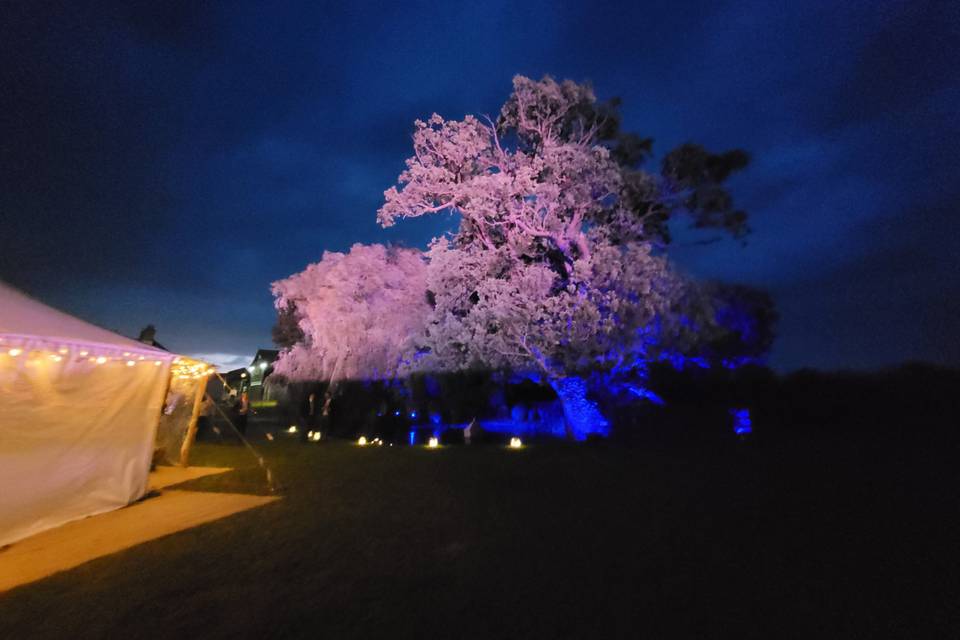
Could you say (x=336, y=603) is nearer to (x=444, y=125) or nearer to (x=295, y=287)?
(x=444, y=125)

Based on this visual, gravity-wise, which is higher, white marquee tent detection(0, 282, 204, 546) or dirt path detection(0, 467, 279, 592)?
white marquee tent detection(0, 282, 204, 546)

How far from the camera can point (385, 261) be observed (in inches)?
770

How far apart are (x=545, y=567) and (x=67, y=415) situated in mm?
6010

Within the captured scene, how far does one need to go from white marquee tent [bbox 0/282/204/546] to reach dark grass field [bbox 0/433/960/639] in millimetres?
1578

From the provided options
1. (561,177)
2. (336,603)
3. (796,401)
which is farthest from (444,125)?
(796,401)

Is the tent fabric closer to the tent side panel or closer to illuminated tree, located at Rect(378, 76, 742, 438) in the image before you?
the tent side panel

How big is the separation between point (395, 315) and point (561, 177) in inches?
325

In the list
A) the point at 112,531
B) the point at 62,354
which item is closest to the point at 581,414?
the point at 112,531

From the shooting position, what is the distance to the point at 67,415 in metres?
6.00

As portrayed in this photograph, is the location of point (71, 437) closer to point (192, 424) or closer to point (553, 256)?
point (192, 424)

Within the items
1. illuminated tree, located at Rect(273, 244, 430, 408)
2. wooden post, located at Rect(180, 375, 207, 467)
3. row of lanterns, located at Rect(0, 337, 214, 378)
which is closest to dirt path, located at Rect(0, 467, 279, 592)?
row of lanterns, located at Rect(0, 337, 214, 378)

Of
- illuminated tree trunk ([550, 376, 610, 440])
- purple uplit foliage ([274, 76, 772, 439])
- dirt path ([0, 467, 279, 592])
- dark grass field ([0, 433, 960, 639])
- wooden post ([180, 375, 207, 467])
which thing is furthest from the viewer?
illuminated tree trunk ([550, 376, 610, 440])

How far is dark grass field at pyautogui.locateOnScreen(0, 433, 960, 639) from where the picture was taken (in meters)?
3.16

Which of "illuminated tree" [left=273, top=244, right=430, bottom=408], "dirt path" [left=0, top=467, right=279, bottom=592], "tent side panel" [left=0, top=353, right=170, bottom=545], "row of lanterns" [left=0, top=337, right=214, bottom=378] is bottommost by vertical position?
"dirt path" [left=0, top=467, right=279, bottom=592]
